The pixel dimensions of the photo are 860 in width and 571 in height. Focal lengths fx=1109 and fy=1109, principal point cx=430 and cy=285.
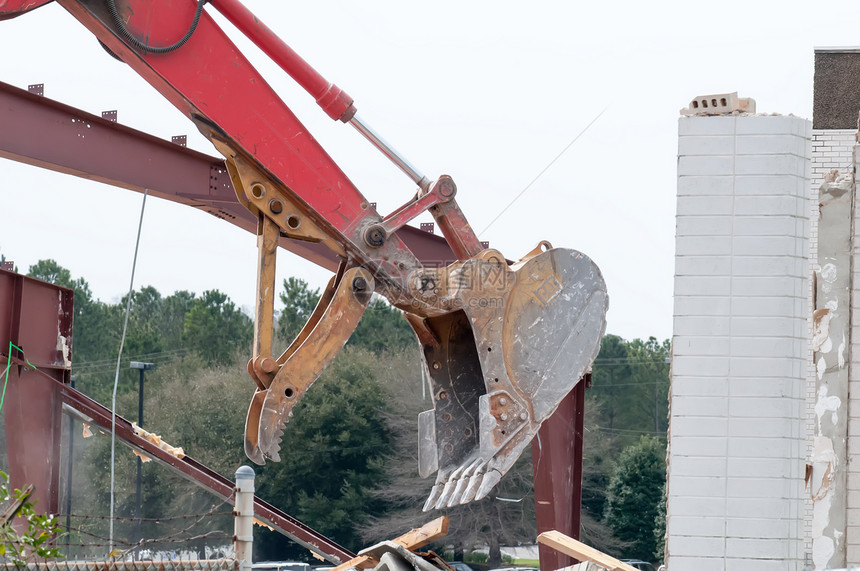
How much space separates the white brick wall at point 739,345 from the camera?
4680 mm

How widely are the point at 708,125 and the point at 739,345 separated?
967 mm

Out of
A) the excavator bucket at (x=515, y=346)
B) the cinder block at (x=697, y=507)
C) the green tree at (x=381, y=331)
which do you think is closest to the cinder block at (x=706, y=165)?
the cinder block at (x=697, y=507)

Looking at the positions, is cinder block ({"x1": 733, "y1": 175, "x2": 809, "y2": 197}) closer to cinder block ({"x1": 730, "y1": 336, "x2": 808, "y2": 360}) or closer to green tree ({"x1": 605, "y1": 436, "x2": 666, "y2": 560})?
cinder block ({"x1": 730, "y1": 336, "x2": 808, "y2": 360})

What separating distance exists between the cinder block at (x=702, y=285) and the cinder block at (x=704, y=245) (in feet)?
0.35

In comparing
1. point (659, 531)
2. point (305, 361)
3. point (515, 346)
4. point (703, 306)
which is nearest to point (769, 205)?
point (703, 306)

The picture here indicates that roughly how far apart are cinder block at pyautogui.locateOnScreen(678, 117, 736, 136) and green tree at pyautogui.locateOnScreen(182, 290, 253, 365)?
4189cm

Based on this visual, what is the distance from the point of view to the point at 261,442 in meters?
6.80

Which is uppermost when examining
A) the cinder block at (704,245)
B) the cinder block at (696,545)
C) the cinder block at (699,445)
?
the cinder block at (704,245)

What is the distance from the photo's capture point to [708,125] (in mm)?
4844

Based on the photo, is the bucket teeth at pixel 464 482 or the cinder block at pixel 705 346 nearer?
the cinder block at pixel 705 346

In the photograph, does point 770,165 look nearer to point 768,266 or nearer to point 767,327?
point 768,266

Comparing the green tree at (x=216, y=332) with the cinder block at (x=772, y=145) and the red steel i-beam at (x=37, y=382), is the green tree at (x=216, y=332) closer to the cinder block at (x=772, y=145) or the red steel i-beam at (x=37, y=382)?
the red steel i-beam at (x=37, y=382)

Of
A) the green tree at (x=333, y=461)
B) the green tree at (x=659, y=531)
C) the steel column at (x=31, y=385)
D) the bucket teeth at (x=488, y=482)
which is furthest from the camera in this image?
the green tree at (x=333, y=461)

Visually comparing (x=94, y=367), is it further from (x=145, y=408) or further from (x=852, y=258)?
(x=852, y=258)
